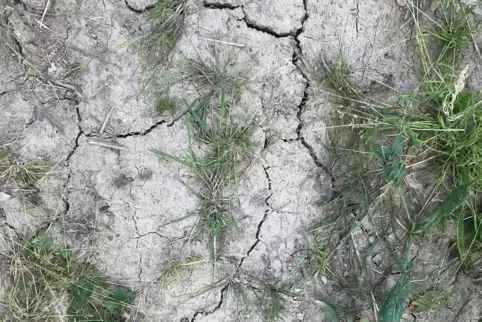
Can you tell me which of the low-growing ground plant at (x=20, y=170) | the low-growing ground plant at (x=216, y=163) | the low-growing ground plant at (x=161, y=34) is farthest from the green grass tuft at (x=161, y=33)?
the low-growing ground plant at (x=20, y=170)

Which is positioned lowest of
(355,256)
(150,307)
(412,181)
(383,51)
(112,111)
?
(150,307)

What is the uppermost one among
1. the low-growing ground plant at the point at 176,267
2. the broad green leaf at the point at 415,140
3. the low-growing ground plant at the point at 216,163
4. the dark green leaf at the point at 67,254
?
the broad green leaf at the point at 415,140

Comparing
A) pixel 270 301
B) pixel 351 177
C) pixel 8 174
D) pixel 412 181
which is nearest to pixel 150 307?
pixel 270 301

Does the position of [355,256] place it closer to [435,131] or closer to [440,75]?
[435,131]

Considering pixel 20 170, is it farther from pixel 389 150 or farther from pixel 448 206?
pixel 448 206

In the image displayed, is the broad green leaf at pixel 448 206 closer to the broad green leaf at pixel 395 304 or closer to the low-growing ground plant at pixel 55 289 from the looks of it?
the broad green leaf at pixel 395 304

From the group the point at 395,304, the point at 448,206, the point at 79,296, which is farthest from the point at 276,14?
the point at 79,296
